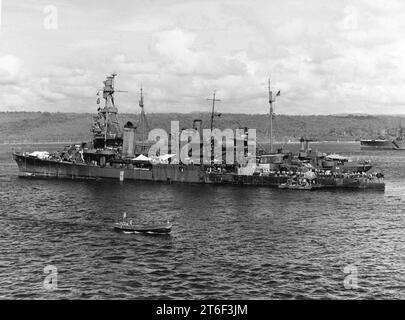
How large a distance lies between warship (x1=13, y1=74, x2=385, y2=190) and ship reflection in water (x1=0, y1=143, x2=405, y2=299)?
61.3 ft

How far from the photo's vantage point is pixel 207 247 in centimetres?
5631

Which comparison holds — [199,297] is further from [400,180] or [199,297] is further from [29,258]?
[400,180]

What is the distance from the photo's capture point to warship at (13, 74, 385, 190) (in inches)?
4646

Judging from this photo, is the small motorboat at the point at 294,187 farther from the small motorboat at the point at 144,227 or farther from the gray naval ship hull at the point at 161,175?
the small motorboat at the point at 144,227

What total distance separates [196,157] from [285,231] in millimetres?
78107

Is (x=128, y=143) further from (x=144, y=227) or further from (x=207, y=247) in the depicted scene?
(x=207, y=247)

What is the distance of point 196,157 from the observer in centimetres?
14150

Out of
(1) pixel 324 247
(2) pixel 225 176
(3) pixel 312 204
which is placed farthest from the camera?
(2) pixel 225 176

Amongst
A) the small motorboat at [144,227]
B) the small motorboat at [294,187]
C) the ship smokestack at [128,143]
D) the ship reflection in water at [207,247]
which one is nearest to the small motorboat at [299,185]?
the small motorboat at [294,187]

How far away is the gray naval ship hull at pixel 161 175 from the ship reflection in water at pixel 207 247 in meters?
14.5

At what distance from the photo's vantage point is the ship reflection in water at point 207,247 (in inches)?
1694

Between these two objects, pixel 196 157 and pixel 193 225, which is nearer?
pixel 193 225

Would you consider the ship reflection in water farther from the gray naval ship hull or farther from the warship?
the warship
